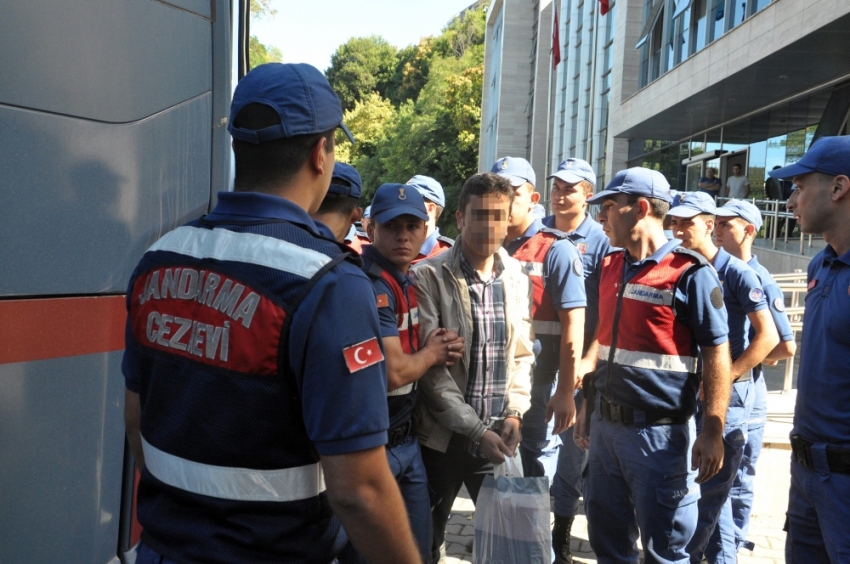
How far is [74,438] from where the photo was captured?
2.34 m

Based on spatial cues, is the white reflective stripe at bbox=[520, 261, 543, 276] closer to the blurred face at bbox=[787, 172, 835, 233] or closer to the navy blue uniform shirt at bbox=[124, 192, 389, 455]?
the blurred face at bbox=[787, 172, 835, 233]

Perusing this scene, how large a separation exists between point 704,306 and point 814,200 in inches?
29.1

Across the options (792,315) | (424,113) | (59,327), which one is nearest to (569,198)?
(59,327)

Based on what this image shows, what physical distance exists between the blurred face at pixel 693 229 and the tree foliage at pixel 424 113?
4786 centimetres

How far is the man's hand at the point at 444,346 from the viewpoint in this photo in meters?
3.48

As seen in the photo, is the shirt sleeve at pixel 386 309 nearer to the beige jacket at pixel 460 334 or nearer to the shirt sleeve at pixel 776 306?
the beige jacket at pixel 460 334

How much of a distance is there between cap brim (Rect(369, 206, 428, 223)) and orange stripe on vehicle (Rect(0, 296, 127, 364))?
4.63 feet

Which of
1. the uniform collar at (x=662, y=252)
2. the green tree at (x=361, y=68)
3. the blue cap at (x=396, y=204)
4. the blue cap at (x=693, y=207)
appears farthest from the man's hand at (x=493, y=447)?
the green tree at (x=361, y=68)

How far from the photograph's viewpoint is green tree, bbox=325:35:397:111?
9081cm

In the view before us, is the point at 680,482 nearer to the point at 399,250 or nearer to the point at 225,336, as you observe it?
the point at 399,250

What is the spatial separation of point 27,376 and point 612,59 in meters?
31.6

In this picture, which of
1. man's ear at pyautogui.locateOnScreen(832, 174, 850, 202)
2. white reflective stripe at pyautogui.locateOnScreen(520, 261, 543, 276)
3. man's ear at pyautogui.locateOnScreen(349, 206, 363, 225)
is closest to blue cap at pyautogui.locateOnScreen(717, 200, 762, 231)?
white reflective stripe at pyautogui.locateOnScreen(520, 261, 543, 276)

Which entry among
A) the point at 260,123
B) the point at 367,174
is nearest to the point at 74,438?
the point at 260,123

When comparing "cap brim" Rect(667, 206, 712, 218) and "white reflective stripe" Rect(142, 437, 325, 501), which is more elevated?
"cap brim" Rect(667, 206, 712, 218)
